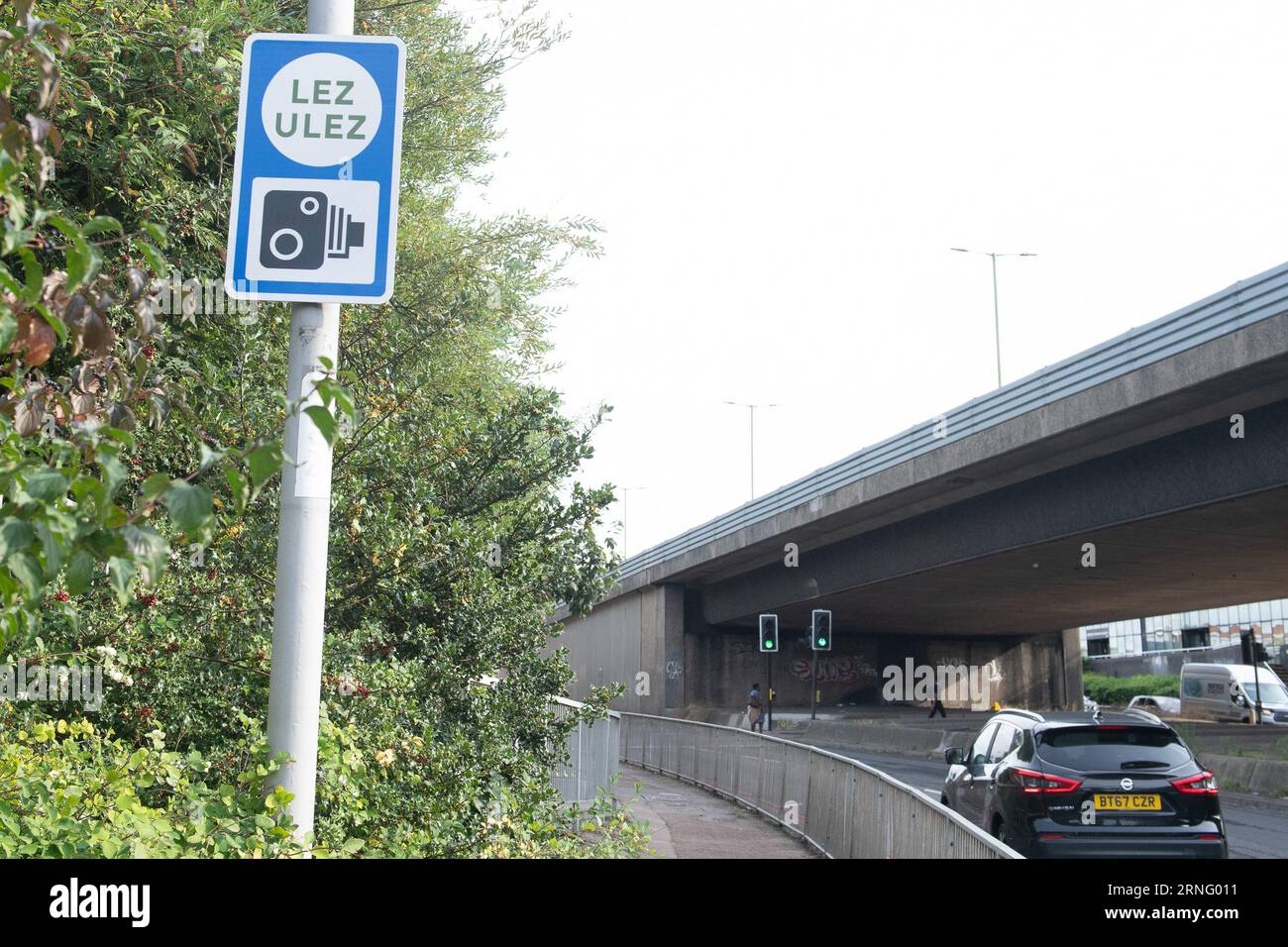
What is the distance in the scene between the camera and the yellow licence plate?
395 inches

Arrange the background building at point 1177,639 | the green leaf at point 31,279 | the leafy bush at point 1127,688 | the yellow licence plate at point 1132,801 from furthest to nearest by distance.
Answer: the background building at point 1177,639 → the leafy bush at point 1127,688 → the yellow licence plate at point 1132,801 → the green leaf at point 31,279

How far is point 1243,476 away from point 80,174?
665 inches

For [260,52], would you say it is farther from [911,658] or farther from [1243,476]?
[911,658]

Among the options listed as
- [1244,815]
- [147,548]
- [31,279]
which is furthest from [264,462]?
[1244,815]

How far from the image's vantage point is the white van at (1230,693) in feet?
147

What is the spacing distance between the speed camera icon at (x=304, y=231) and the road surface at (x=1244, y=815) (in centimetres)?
1354

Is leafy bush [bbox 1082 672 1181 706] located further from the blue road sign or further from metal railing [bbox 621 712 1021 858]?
the blue road sign

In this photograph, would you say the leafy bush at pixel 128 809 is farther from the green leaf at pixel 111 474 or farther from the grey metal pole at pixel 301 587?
the green leaf at pixel 111 474

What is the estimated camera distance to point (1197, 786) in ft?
33.2

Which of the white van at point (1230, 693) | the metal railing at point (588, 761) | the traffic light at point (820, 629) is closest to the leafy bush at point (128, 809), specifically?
the metal railing at point (588, 761)

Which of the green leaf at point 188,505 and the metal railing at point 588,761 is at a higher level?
the green leaf at point 188,505

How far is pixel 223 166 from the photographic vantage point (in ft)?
29.2

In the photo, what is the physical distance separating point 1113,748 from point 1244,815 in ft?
33.1
